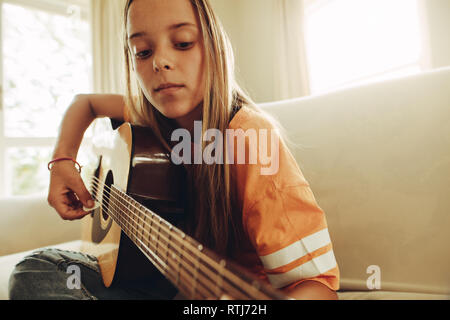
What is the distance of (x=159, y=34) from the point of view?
0.58 metres

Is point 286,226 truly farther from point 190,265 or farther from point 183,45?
point 183,45

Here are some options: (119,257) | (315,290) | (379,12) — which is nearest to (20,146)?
(119,257)

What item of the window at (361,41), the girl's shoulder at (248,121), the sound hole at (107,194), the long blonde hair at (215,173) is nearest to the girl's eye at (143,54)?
the long blonde hair at (215,173)

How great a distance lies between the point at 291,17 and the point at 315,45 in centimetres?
34

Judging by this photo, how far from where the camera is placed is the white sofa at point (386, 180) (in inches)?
25.5

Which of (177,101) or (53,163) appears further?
(53,163)

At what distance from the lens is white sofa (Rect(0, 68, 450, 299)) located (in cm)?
65

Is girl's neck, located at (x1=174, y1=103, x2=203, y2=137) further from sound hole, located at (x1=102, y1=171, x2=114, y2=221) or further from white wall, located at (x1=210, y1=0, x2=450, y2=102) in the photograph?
white wall, located at (x1=210, y1=0, x2=450, y2=102)

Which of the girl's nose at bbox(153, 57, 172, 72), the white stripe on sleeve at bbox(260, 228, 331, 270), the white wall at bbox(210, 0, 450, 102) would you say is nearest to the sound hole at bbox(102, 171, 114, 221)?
the girl's nose at bbox(153, 57, 172, 72)

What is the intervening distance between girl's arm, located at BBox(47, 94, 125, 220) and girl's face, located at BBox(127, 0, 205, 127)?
410mm

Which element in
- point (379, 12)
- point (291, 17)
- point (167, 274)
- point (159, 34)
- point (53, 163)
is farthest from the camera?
point (291, 17)

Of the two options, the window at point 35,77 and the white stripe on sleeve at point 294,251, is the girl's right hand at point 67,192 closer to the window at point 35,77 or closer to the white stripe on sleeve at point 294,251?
the white stripe on sleeve at point 294,251

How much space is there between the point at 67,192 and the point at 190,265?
663 mm
